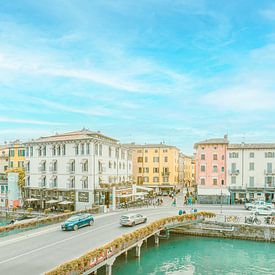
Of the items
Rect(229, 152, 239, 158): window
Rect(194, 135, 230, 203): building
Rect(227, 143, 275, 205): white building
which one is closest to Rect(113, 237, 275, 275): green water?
Rect(227, 143, 275, 205): white building

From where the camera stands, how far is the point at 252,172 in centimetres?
6962

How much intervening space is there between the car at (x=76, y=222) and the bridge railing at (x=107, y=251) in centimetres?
738

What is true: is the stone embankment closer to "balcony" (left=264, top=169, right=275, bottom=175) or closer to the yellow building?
"balcony" (left=264, top=169, right=275, bottom=175)

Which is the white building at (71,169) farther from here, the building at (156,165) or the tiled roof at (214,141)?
the building at (156,165)

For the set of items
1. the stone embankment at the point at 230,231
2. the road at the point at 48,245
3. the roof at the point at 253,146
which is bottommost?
the stone embankment at the point at 230,231

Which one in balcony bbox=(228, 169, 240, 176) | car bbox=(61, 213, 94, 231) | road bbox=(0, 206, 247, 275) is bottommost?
road bbox=(0, 206, 247, 275)

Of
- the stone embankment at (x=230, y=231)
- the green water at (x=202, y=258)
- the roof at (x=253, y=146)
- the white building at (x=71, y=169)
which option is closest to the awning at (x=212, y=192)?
the roof at (x=253, y=146)

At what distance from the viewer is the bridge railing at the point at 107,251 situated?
22.7m

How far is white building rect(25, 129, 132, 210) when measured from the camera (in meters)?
62.2

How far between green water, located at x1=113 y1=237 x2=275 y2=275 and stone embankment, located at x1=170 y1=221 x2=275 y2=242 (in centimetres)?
118

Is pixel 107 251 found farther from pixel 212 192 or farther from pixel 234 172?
pixel 234 172

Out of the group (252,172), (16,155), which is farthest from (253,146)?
(16,155)

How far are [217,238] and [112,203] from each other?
742 inches

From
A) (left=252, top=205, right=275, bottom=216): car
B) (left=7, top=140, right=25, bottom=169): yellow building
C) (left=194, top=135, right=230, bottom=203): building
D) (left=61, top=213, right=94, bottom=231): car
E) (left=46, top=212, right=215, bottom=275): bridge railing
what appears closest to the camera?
(left=46, top=212, right=215, bottom=275): bridge railing
